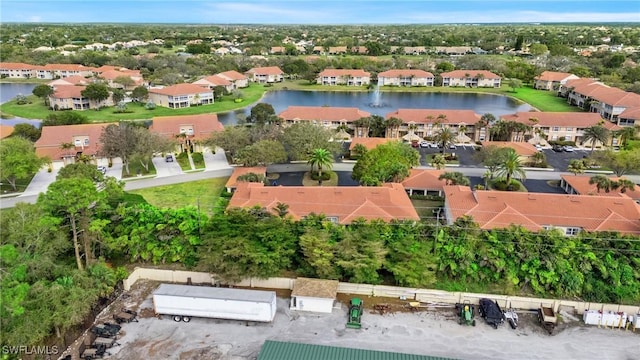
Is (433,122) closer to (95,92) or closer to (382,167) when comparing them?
(382,167)

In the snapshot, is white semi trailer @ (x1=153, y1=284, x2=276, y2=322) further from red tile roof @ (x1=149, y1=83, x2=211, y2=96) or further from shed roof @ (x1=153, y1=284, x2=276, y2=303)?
red tile roof @ (x1=149, y1=83, x2=211, y2=96)

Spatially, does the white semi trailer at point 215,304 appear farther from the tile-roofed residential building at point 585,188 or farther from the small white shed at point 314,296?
the tile-roofed residential building at point 585,188

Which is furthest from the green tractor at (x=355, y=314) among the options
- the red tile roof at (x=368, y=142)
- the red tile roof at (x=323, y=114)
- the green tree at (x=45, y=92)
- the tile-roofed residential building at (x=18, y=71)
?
the tile-roofed residential building at (x=18, y=71)

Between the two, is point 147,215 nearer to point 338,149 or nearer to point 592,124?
point 338,149

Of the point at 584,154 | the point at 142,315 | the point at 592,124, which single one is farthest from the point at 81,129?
the point at 592,124

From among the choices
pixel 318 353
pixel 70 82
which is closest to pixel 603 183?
pixel 318 353
